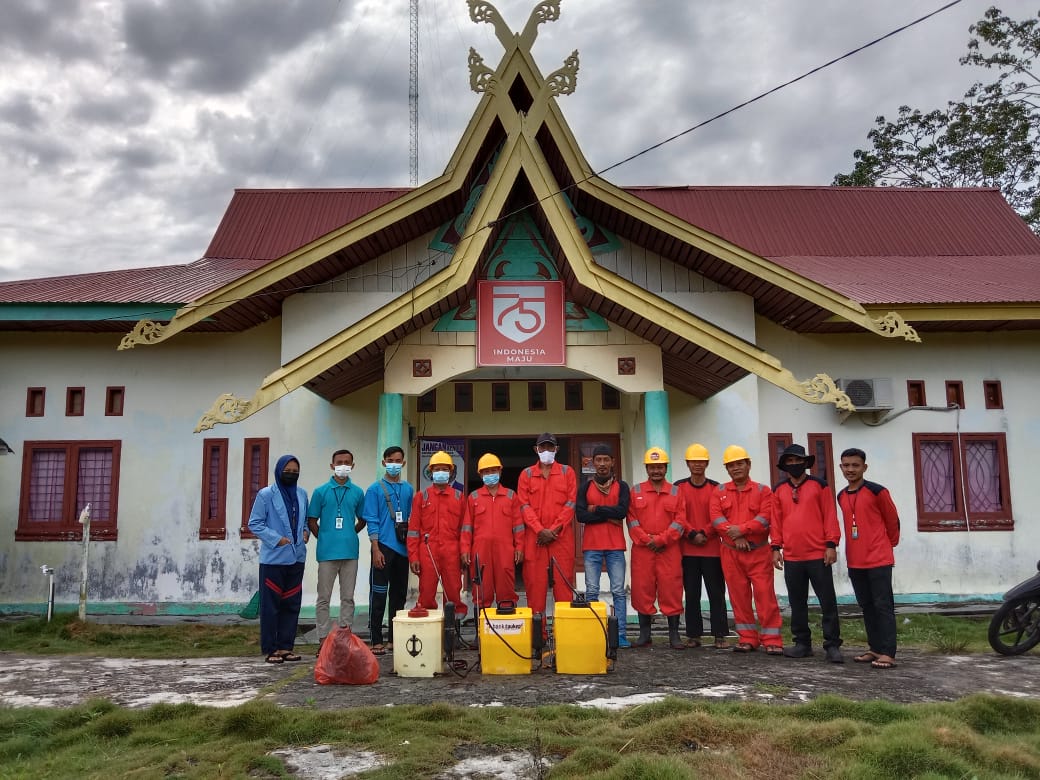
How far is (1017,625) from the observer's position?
25.0 feet

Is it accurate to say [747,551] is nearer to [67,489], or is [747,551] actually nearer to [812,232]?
[67,489]

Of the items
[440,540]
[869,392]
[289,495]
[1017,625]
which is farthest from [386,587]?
[869,392]

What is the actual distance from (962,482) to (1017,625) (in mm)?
3966

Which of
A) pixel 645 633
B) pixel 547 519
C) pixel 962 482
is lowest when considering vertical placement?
pixel 645 633

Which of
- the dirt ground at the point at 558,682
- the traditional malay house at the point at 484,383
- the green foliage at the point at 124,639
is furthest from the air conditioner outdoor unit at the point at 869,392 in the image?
the green foliage at the point at 124,639

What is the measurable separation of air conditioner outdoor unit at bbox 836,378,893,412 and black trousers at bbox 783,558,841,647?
4.45m

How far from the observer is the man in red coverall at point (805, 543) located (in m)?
7.15

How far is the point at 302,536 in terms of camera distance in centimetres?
765

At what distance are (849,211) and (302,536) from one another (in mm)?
11515

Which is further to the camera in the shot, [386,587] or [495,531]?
[386,587]

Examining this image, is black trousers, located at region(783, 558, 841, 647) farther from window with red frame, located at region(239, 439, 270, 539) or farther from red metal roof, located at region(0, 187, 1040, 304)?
window with red frame, located at region(239, 439, 270, 539)

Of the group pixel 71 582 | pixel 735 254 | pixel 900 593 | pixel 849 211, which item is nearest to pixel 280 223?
pixel 71 582

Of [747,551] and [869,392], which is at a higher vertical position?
[869,392]

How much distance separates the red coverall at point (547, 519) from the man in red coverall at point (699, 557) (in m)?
1.04
